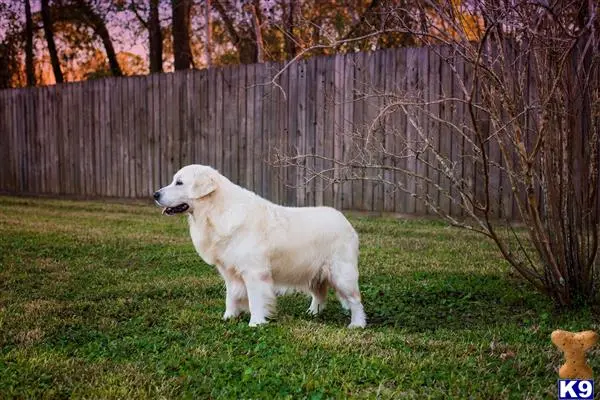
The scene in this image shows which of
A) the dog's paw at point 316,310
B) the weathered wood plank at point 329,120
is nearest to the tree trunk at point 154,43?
the weathered wood plank at point 329,120

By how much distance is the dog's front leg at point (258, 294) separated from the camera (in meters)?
5.13

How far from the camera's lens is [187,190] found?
5223mm

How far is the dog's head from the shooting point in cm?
521

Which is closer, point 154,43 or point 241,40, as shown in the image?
point 241,40

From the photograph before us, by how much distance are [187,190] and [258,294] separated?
3.31ft

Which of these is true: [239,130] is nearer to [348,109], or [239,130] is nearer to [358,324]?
[348,109]

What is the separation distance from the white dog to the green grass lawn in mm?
252

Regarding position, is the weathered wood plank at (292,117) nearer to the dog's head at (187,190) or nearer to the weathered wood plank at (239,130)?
the weathered wood plank at (239,130)

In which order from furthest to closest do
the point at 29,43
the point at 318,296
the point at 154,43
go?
the point at 29,43, the point at 154,43, the point at 318,296

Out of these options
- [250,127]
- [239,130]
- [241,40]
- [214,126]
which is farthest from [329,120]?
[241,40]

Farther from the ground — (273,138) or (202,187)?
(273,138)

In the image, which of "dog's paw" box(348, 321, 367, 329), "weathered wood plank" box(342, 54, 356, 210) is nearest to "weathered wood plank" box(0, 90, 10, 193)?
"weathered wood plank" box(342, 54, 356, 210)

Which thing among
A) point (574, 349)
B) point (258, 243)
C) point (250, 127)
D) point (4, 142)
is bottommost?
point (574, 349)

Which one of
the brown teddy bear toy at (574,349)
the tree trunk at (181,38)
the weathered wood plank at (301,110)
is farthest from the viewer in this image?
the tree trunk at (181,38)
